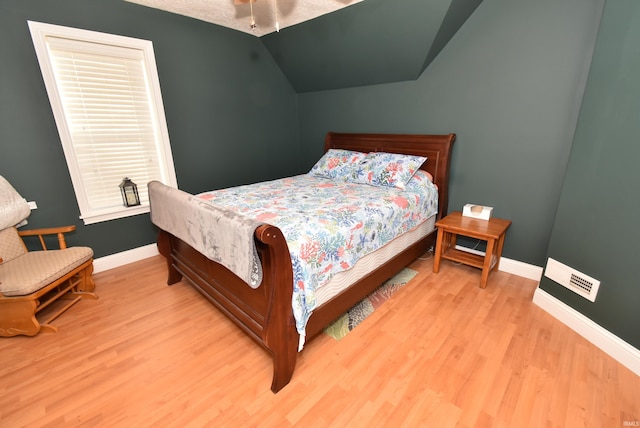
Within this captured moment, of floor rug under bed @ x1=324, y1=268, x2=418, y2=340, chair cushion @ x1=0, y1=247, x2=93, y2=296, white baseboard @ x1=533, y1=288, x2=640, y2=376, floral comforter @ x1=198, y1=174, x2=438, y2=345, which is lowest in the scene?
floor rug under bed @ x1=324, y1=268, x2=418, y2=340

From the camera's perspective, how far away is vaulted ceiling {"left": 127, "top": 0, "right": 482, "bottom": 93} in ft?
7.80

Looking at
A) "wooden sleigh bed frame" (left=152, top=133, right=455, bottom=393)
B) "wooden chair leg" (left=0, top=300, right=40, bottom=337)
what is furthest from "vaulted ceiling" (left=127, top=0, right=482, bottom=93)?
"wooden chair leg" (left=0, top=300, right=40, bottom=337)

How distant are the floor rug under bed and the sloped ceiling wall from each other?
6.67 feet

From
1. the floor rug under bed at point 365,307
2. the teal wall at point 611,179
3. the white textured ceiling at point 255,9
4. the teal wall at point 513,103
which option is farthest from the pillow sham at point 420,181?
the white textured ceiling at point 255,9

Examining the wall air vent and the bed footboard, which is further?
the wall air vent

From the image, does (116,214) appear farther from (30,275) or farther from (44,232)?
(30,275)

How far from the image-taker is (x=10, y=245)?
216cm

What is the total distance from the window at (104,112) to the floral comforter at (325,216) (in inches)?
42.6

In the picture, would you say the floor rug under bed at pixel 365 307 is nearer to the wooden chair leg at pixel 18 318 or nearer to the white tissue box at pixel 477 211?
the white tissue box at pixel 477 211

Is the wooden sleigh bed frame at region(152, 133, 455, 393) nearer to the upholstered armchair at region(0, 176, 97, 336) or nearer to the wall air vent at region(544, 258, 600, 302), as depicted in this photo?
the upholstered armchair at region(0, 176, 97, 336)

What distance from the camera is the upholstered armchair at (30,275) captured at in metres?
1.84

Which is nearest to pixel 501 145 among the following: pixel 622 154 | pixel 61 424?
pixel 622 154

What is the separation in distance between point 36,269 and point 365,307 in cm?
236

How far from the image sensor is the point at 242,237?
1324 mm
